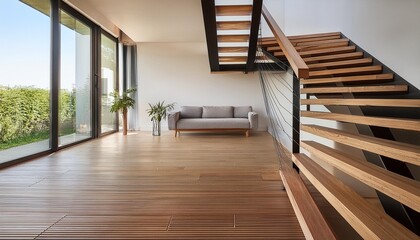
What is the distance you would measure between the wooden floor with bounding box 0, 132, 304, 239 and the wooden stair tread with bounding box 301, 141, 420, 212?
18.4 inches

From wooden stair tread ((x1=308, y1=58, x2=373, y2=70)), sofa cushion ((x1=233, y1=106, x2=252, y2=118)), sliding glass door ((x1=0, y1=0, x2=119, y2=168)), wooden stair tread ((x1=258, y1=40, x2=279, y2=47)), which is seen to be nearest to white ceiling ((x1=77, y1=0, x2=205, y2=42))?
sliding glass door ((x1=0, y1=0, x2=119, y2=168))

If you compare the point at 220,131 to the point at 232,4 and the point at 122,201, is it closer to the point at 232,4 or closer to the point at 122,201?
the point at 232,4

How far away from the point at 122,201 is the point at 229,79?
519 cm

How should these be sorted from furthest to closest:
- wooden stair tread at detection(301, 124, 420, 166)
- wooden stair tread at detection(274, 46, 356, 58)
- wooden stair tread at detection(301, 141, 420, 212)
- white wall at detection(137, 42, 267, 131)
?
white wall at detection(137, 42, 267, 131), wooden stair tread at detection(274, 46, 356, 58), wooden stair tread at detection(301, 124, 420, 166), wooden stair tread at detection(301, 141, 420, 212)

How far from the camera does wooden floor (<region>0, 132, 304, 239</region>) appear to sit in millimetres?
1507

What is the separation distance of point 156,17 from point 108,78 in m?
2.17

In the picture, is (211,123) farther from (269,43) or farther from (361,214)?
(361,214)

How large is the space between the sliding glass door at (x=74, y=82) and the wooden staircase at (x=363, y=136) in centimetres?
329

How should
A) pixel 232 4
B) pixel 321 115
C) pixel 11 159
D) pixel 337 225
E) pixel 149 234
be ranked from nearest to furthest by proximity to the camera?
pixel 149 234
pixel 337 225
pixel 321 115
pixel 11 159
pixel 232 4

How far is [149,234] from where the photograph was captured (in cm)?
146

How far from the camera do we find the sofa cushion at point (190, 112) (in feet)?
20.7

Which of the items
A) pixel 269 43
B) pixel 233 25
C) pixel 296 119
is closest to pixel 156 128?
pixel 233 25

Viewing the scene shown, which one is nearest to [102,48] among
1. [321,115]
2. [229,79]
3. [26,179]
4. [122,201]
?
[229,79]

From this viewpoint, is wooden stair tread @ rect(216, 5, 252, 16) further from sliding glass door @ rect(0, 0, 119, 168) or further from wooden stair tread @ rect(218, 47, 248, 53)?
sliding glass door @ rect(0, 0, 119, 168)
